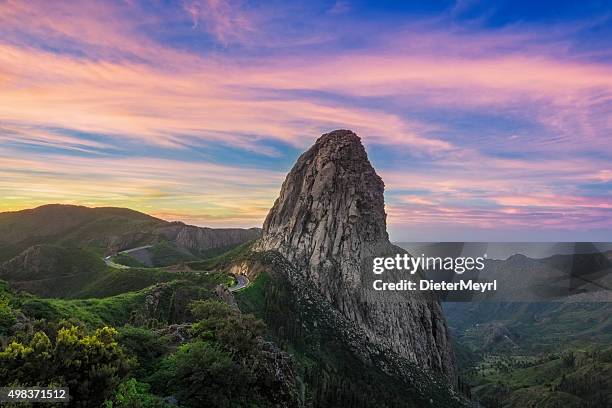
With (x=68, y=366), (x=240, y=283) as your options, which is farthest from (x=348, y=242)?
(x=68, y=366)

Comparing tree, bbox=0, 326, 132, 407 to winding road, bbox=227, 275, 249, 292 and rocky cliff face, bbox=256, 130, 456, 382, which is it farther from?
rocky cliff face, bbox=256, 130, 456, 382

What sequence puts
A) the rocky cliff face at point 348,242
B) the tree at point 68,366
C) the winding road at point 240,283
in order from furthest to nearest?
1. the rocky cliff face at point 348,242
2. the winding road at point 240,283
3. the tree at point 68,366

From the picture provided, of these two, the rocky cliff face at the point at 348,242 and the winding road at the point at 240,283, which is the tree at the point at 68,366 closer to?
the winding road at the point at 240,283

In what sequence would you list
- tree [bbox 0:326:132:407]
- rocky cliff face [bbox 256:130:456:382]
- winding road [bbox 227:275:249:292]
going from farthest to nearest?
rocky cliff face [bbox 256:130:456:382] < winding road [bbox 227:275:249:292] < tree [bbox 0:326:132:407]

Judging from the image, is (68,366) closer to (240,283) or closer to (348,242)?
(240,283)

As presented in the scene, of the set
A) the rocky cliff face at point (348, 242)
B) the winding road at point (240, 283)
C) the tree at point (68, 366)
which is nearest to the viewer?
the tree at point (68, 366)

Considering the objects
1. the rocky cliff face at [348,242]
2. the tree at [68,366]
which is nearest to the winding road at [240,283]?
the rocky cliff face at [348,242]

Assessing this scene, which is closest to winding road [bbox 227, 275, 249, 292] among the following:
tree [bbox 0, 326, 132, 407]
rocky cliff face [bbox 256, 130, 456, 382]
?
rocky cliff face [bbox 256, 130, 456, 382]

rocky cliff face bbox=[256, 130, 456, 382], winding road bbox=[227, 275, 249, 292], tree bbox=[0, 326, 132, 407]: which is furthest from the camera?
rocky cliff face bbox=[256, 130, 456, 382]

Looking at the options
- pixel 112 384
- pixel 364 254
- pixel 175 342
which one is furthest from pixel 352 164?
pixel 112 384
